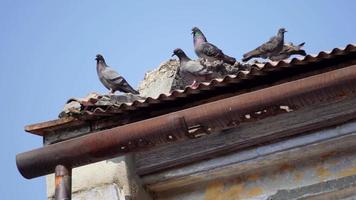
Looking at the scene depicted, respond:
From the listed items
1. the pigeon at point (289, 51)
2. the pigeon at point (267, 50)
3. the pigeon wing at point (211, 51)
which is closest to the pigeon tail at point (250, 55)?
the pigeon at point (267, 50)

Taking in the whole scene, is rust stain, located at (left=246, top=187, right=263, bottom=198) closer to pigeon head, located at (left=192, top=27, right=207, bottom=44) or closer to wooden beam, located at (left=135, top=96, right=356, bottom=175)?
wooden beam, located at (left=135, top=96, right=356, bottom=175)

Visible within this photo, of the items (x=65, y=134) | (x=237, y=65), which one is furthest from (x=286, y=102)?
(x=237, y=65)

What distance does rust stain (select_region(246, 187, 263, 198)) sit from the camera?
18.3ft

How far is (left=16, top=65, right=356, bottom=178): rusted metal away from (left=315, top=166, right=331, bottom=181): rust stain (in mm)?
904

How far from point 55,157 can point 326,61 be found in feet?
6.81

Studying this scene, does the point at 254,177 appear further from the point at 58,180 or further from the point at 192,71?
the point at 192,71

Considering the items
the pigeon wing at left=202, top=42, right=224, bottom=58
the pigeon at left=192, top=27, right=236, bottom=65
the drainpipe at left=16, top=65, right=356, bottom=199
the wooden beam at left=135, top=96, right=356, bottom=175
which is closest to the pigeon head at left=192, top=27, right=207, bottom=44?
the pigeon at left=192, top=27, right=236, bottom=65

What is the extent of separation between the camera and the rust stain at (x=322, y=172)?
545cm

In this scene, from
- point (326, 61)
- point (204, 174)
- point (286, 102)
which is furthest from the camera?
point (204, 174)

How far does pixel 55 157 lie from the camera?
201 inches

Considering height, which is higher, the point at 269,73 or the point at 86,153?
the point at 269,73

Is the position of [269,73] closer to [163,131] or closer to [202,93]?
[202,93]

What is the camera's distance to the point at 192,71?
25.7 ft

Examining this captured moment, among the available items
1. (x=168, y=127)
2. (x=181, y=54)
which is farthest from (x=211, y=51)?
(x=168, y=127)
